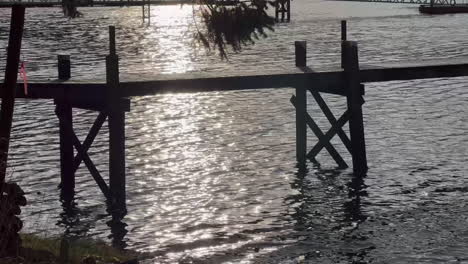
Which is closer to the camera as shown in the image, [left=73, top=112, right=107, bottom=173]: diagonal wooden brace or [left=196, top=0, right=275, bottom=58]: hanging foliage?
[left=196, top=0, right=275, bottom=58]: hanging foliage

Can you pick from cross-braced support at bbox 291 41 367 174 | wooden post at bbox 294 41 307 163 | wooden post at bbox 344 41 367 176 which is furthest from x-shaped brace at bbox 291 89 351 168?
wooden post at bbox 344 41 367 176

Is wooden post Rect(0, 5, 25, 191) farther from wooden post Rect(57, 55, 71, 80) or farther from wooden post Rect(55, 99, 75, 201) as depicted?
wooden post Rect(57, 55, 71, 80)

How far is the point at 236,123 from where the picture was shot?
122ft

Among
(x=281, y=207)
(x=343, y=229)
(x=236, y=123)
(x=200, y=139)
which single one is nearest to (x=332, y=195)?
(x=281, y=207)

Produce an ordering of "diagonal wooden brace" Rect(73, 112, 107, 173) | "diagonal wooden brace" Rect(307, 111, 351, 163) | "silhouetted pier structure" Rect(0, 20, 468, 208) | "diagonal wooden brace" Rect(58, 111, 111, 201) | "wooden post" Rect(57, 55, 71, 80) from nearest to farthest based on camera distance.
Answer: "silhouetted pier structure" Rect(0, 20, 468, 208) → "diagonal wooden brace" Rect(73, 112, 107, 173) → "diagonal wooden brace" Rect(58, 111, 111, 201) → "wooden post" Rect(57, 55, 71, 80) → "diagonal wooden brace" Rect(307, 111, 351, 163)

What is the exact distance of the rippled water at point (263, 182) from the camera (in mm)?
19734

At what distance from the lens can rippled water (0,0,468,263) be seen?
19734 millimetres

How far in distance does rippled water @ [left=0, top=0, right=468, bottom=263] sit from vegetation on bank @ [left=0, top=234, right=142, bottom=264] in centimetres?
253

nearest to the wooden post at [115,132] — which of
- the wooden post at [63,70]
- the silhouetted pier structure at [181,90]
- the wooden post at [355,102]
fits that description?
the silhouetted pier structure at [181,90]

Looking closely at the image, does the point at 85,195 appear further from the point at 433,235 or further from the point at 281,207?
the point at 433,235

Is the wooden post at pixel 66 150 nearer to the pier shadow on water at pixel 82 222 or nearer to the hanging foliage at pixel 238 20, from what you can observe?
the pier shadow on water at pixel 82 222

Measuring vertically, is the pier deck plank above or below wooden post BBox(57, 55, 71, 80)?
below

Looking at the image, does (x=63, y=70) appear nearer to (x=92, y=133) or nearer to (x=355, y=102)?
(x=92, y=133)

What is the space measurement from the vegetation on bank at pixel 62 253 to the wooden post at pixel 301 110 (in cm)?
1079
